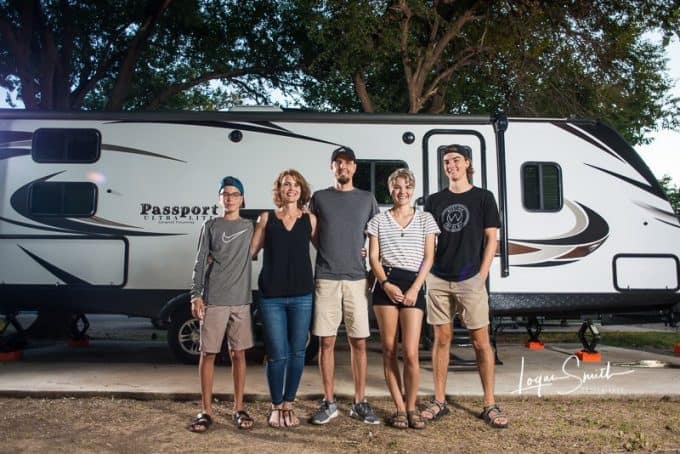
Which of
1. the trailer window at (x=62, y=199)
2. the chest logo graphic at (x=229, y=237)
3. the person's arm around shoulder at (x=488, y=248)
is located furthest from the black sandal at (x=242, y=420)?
the trailer window at (x=62, y=199)

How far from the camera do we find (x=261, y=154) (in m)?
7.13

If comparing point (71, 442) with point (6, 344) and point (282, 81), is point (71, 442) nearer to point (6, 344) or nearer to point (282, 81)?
point (6, 344)

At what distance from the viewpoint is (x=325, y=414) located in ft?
15.7

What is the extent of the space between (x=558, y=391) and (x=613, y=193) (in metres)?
2.34

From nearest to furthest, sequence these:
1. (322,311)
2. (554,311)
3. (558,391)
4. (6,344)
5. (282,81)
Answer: (322,311), (558,391), (554,311), (6,344), (282,81)

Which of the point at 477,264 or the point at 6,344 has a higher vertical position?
the point at 477,264

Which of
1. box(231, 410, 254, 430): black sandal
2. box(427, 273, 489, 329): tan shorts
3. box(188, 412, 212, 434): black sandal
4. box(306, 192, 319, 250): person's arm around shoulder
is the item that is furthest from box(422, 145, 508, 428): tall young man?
box(188, 412, 212, 434): black sandal

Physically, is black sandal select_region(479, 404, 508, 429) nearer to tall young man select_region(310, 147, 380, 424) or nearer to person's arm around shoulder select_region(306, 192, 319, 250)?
tall young man select_region(310, 147, 380, 424)

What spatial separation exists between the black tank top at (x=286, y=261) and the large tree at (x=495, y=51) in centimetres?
712

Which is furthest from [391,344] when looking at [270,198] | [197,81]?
[197,81]

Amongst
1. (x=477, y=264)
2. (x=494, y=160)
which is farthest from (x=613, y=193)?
(x=477, y=264)

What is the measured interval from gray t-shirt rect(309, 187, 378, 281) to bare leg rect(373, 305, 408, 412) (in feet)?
1.04

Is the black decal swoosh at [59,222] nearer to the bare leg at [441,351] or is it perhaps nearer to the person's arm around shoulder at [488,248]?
the bare leg at [441,351]

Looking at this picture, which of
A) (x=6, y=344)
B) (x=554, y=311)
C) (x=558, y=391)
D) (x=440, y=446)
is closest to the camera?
(x=440, y=446)
